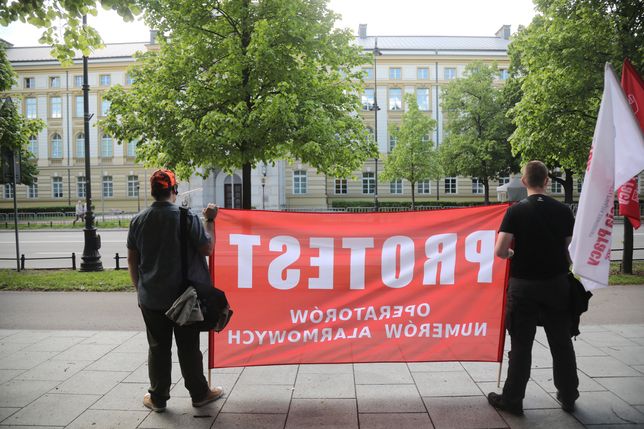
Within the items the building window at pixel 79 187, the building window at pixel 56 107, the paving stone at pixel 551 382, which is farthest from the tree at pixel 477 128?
the building window at pixel 56 107

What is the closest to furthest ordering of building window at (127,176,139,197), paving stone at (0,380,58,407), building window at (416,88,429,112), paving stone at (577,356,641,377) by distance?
1. paving stone at (0,380,58,407)
2. paving stone at (577,356,641,377)
3. building window at (127,176,139,197)
4. building window at (416,88,429,112)

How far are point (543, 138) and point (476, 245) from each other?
980 centimetres

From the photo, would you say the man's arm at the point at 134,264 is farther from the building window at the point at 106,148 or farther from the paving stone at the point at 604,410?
the building window at the point at 106,148

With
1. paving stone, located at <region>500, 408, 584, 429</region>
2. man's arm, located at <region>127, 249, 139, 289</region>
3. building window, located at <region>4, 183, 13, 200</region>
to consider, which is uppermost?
building window, located at <region>4, 183, 13, 200</region>

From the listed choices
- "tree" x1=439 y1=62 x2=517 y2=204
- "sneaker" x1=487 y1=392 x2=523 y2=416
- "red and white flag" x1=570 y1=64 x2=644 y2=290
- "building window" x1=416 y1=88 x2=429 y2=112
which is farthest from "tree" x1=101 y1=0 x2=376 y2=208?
"building window" x1=416 y1=88 x2=429 y2=112

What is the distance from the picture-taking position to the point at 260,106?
12227 mm

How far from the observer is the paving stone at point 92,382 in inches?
189

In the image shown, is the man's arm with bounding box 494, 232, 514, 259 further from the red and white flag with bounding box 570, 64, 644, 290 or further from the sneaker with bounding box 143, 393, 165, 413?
the sneaker with bounding box 143, 393, 165, 413

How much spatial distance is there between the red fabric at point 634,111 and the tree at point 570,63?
8.63 m

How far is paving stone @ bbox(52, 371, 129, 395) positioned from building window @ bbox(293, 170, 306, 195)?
153ft

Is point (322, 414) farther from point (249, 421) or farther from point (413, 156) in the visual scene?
point (413, 156)

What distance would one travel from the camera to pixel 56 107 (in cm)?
5816

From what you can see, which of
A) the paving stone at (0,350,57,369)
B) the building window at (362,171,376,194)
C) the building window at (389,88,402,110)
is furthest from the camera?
the building window at (389,88,402,110)

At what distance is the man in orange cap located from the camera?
4.14 metres
